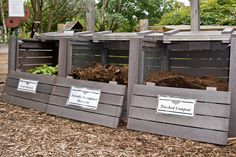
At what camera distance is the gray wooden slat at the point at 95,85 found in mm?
3592

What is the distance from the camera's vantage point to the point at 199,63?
4.38m

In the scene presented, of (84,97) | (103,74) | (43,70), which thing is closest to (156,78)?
(103,74)

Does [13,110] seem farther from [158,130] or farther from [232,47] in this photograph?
[232,47]

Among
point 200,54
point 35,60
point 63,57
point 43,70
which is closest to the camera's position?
point 63,57

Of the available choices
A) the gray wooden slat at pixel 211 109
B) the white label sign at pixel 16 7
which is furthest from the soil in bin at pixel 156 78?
the white label sign at pixel 16 7

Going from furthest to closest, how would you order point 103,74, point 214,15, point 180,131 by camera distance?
point 214,15 < point 103,74 < point 180,131

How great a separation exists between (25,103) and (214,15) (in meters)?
12.3

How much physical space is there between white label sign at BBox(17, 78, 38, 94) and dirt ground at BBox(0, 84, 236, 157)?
69 cm

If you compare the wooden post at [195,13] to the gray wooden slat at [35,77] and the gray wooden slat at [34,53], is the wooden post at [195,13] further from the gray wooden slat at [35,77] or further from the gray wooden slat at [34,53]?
the gray wooden slat at [34,53]

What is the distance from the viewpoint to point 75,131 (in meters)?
3.39

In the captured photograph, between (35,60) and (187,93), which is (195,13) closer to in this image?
(187,93)

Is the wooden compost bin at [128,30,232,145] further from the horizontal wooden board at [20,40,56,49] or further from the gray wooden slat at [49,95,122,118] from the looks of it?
the horizontal wooden board at [20,40,56,49]

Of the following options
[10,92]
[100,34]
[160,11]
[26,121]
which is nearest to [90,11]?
[100,34]

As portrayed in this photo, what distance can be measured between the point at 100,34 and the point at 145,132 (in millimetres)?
1413
